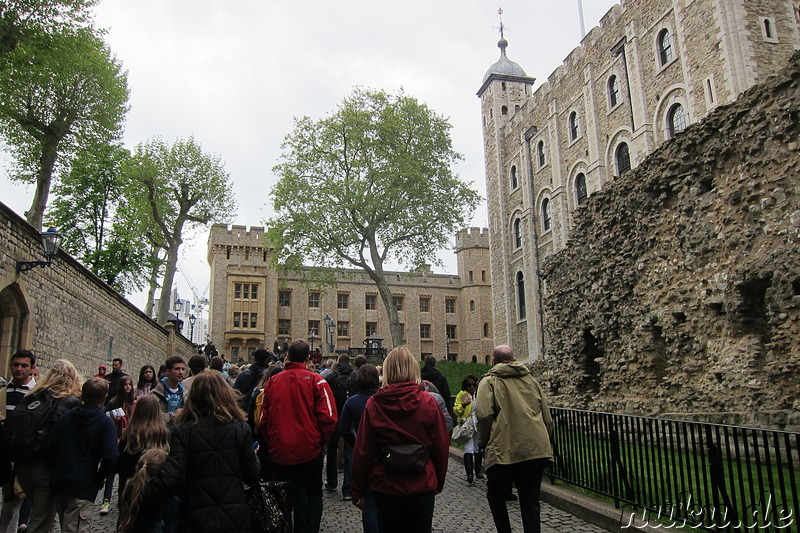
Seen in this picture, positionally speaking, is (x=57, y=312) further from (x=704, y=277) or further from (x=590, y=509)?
(x=704, y=277)

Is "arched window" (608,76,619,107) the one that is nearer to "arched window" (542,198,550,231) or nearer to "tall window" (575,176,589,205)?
"tall window" (575,176,589,205)

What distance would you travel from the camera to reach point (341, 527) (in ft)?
19.9

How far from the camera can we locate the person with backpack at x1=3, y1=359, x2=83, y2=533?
176 inches

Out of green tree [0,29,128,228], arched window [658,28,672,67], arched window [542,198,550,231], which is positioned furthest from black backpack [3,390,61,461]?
arched window [542,198,550,231]

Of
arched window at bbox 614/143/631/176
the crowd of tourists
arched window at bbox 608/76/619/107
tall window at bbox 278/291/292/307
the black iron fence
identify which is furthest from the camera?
tall window at bbox 278/291/292/307

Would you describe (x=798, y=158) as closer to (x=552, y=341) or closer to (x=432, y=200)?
(x=552, y=341)

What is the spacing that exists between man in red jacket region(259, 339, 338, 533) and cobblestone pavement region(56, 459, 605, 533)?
4.07ft

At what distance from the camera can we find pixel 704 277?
1080cm

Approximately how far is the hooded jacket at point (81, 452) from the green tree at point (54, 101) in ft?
68.2

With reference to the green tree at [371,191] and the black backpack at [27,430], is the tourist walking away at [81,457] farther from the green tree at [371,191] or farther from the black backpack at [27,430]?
the green tree at [371,191]

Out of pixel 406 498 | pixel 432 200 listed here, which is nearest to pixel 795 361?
pixel 406 498

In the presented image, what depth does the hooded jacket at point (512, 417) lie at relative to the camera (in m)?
4.86

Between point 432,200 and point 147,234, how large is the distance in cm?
1608

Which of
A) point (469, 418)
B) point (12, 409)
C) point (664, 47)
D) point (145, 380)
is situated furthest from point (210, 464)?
point (664, 47)
